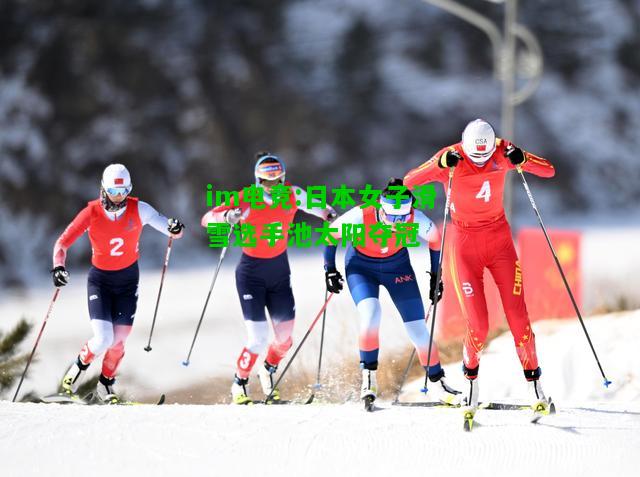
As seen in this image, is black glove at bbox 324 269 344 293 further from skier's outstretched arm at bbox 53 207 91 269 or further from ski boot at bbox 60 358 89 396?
ski boot at bbox 60 358 89 396

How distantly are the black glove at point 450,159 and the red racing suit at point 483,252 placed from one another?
9 cm

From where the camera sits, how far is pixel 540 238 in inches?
466

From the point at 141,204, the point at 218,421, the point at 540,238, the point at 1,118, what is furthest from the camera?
the point at 1,118

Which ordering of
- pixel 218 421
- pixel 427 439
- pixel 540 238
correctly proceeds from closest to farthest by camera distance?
1. pixel 427 439
2. pixel 218 421
3. pixel 540 238

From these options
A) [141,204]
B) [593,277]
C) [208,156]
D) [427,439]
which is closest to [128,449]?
[427,439]

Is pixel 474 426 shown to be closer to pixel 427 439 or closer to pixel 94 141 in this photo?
pixel 427 439

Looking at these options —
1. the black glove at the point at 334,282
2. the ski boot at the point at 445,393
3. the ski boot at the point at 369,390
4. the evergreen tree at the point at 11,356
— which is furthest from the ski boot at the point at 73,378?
the ski boot at the point at 445,393

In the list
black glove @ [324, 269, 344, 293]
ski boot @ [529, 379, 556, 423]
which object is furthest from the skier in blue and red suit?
ski boot @ [529, 379, 556, 423]

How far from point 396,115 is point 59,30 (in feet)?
36.3

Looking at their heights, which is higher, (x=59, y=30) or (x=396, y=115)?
(x=59, y=30)

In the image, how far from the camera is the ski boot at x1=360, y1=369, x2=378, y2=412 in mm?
6824

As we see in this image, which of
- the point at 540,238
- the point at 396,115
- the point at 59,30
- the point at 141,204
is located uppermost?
the point at 59,30

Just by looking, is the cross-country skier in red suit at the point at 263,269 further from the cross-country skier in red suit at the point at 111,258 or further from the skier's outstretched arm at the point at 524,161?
the skier's outstretched arm at the point at 524,161

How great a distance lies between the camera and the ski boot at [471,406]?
20.1 feet
